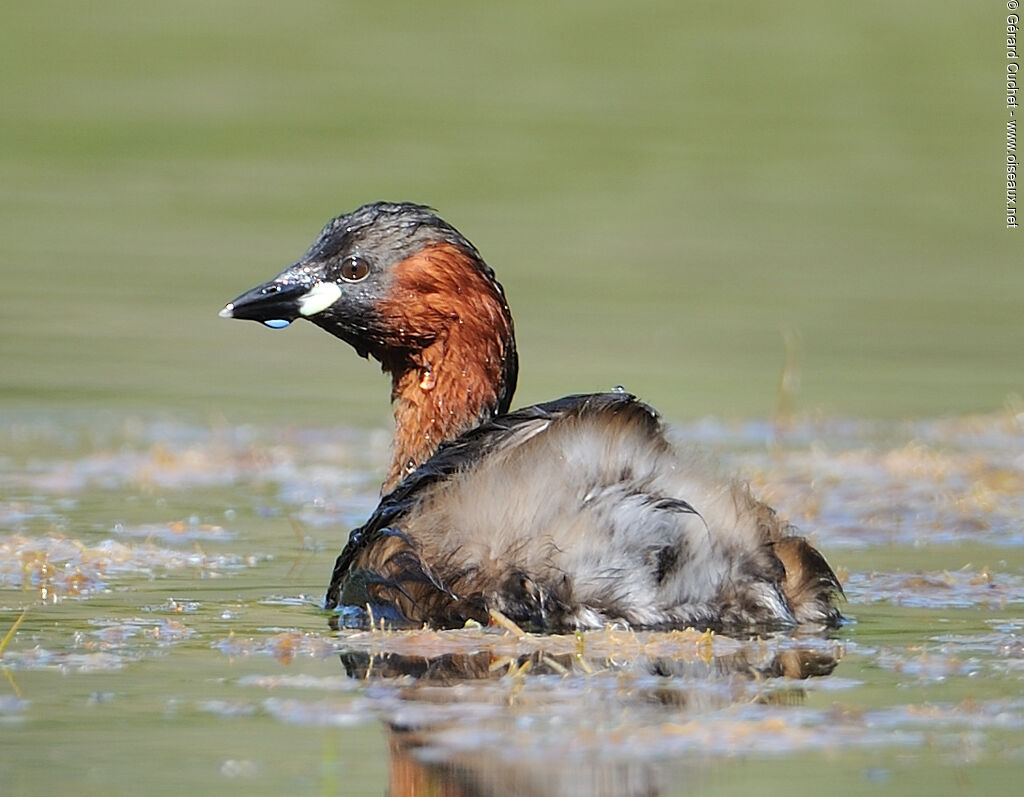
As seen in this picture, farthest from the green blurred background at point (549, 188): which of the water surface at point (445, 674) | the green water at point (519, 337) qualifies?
the water surface at point (445, 674)

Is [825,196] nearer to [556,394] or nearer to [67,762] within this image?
[556,394]

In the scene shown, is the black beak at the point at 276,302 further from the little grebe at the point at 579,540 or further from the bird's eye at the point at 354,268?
the little grebe at the point at 579,540

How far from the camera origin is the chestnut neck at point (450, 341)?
7309mm

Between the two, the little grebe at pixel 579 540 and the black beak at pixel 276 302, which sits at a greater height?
the black beak at pixel 276 302

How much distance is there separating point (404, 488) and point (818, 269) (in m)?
10.8

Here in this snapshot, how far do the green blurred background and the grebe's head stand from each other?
3.63 meters

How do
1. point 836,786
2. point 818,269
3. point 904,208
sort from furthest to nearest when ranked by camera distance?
point 904,208, point 818,269, point 836,786

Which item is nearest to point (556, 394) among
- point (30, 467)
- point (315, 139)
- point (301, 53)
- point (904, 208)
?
point (30, 467)

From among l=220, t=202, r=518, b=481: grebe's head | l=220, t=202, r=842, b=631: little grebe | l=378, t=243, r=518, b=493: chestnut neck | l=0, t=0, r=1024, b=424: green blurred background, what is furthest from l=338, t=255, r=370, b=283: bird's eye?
l=0, t=0, r=1024, b=424: green blurred background

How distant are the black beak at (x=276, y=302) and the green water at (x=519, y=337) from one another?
0.85 metres

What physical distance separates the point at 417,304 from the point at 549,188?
41.1ft

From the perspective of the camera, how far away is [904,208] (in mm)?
19453

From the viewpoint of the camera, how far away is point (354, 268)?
743 centimetres

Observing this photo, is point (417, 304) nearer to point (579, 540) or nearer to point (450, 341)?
point (450, 341)
